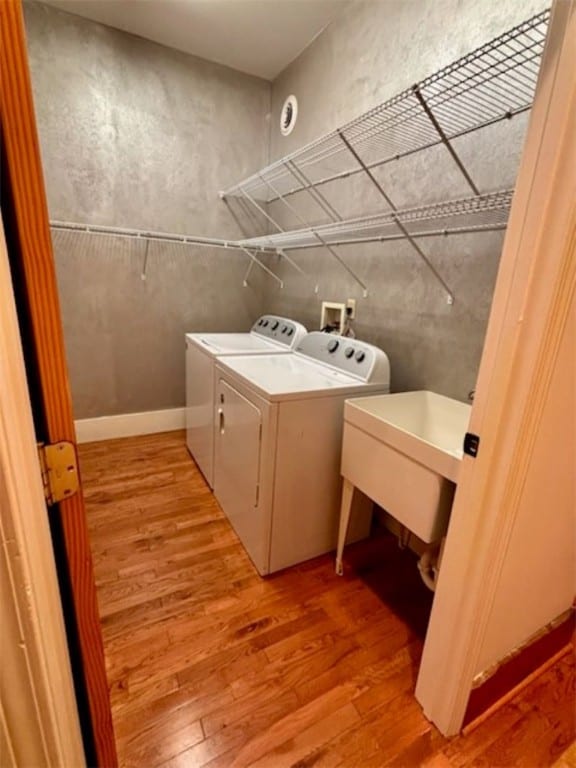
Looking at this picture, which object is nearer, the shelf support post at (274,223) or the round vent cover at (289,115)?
the round vent cover at (289,115)

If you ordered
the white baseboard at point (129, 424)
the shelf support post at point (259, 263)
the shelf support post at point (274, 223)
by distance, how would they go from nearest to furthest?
the shelf support post at point (274, 223) → the white baseboard at point (129, 424) → the shelf support post at point (259, 263)

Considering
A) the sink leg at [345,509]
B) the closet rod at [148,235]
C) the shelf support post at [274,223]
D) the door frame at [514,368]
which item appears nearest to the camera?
the door frame at [514,368]

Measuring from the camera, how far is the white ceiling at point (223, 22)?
211 cm

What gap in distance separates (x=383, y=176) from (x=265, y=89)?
1.67 meters

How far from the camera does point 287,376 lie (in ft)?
5.76

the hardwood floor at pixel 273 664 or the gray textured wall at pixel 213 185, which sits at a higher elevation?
the gray textured wall at pixel 213 185

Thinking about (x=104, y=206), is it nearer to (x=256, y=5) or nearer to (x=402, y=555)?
(x=256, y=5)

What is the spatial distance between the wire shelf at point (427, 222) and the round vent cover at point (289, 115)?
904 millimetres

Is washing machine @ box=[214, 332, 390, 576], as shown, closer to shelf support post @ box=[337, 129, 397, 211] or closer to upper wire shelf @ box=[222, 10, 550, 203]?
shelf support post @ box=[337, 129, 397, 211]

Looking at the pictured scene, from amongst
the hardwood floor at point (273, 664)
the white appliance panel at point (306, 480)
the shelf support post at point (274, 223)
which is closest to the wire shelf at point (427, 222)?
the shelf support post at point (274, 223)

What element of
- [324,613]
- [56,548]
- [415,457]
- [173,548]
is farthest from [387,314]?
[56,548]

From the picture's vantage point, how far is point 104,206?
8.38 ft

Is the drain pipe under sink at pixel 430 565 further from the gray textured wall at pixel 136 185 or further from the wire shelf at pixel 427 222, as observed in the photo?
the gray textured wall at pixel 136 185

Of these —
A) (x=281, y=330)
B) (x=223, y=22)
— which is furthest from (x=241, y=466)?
(x=223, y=22)
